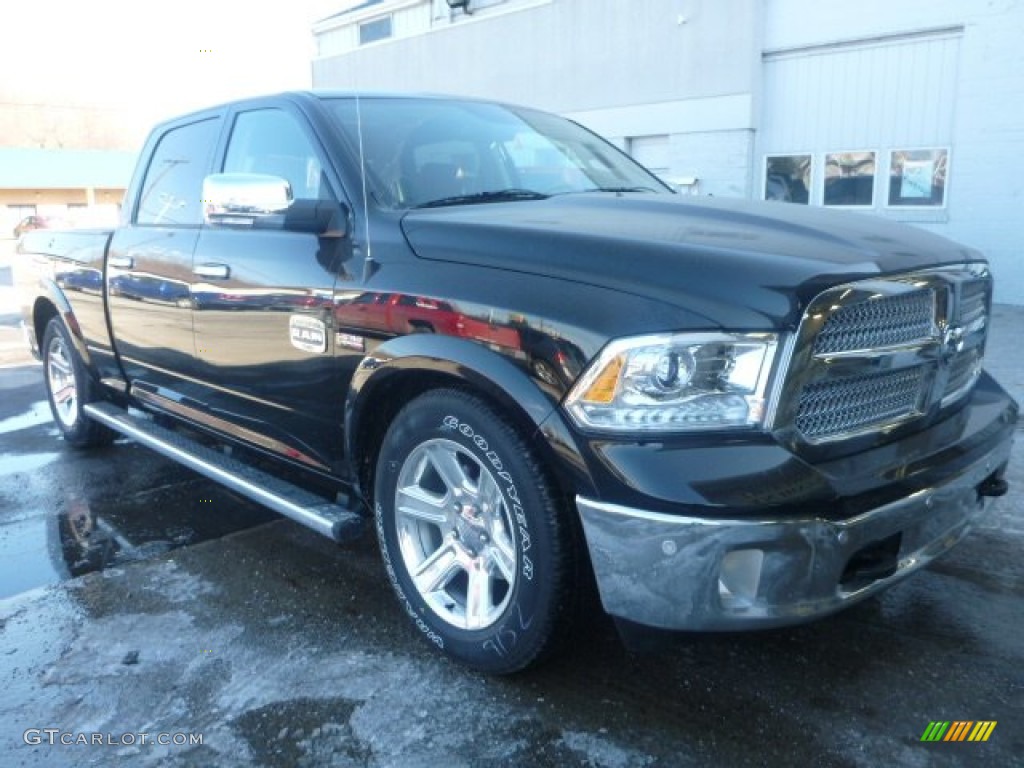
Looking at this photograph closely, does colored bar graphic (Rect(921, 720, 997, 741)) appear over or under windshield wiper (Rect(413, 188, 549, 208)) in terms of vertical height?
under

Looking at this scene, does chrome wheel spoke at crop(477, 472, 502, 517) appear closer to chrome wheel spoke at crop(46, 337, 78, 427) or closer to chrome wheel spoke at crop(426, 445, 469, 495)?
chrome wheel spoke at crop(426, 445, 469, 495)

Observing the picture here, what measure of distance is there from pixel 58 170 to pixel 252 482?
142 feet

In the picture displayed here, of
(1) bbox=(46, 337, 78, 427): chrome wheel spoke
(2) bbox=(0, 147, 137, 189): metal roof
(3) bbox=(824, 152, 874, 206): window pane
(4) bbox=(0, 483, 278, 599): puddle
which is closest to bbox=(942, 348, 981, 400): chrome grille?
(4) bbox=(0, 483, 278, 599): puddle

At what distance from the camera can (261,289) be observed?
3.48m

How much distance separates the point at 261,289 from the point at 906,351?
234cm

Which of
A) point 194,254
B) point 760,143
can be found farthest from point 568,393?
point 760,143

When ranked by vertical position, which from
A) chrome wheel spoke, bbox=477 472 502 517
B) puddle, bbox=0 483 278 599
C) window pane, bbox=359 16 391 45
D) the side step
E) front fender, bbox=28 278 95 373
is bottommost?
puddle, bbox=0 483 278 599

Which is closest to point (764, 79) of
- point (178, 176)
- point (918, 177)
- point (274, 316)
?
point (918, 177)

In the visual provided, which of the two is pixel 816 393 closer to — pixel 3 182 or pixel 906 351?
pixel 906 351

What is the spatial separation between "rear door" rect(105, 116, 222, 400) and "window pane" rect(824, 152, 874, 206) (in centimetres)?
1023

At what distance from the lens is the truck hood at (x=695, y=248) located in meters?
2.27

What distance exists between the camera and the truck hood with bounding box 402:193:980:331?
7.44 ft

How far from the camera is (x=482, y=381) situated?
8.44 feet

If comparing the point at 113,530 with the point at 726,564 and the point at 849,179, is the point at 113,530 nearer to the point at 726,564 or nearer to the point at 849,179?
the point at 726,564
